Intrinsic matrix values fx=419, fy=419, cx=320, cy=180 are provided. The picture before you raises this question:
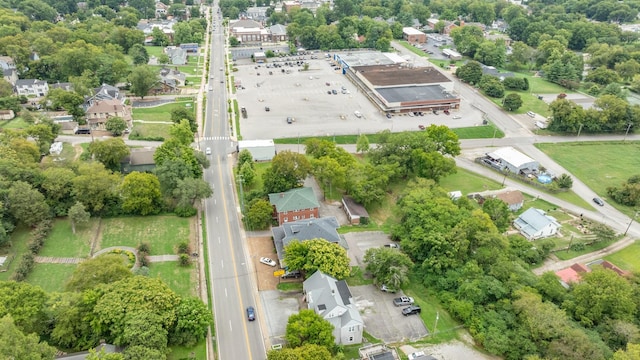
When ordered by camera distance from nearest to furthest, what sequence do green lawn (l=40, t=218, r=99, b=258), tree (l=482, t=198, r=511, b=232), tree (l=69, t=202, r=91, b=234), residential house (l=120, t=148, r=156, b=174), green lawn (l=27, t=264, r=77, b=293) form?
green lawn (l=27, t=264, r=77, b=293), green lawn (l=40, t=218, r=99, b=258), tree (l=69, t=202, r=91, b=234), tree (l=482, t=198, r=511, b=232), residential house (l=120, t=148, r=156, b=174)

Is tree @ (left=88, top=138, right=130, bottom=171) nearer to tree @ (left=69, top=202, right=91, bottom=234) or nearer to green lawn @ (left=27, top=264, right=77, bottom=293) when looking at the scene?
tree @ (left=69, top=202, right=91, bottom=234)

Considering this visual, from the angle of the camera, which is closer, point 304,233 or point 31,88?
point 304,233

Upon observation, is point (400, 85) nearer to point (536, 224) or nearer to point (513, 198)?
point (513, 198)

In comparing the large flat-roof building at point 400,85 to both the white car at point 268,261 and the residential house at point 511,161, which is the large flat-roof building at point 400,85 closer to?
the residential house at point 511,161

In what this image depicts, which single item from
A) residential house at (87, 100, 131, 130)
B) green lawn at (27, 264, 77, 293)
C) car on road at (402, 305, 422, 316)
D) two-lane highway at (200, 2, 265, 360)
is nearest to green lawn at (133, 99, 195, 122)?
residential house at (87, 100, 131, 130)

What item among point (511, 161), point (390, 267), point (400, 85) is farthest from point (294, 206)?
point (400, 85)

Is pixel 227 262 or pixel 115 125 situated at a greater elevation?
pixel 115 125

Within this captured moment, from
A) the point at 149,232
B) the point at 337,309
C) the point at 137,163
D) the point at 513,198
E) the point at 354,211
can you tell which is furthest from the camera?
the point at 137,163
